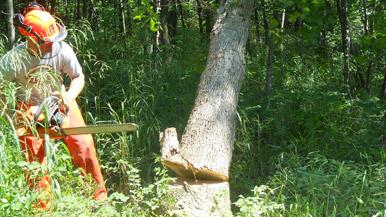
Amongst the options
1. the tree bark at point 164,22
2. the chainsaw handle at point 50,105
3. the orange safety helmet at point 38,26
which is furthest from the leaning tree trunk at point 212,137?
the tree bark at point 164,22

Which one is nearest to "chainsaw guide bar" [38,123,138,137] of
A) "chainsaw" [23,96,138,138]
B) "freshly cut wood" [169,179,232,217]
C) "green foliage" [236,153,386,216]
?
"chainsaw" [23,96,138,138]

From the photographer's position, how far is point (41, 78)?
166 inches

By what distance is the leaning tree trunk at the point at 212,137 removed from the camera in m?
4.43

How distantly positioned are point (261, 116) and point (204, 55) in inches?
55.3

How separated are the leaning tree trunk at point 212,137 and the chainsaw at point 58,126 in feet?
1.63

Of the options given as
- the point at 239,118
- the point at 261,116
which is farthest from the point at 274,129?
the point at 239,118

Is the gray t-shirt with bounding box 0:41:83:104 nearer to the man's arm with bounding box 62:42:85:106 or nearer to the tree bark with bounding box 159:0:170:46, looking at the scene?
the man's arm with bounding box 62:42:85:106

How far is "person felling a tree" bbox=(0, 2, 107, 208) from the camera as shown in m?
4.44

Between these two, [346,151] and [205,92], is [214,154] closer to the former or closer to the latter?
[205,92]

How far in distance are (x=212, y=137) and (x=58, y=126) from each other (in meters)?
1.32

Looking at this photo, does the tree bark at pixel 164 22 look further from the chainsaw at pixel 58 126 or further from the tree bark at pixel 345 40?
the chainsaw at pixel 58 126

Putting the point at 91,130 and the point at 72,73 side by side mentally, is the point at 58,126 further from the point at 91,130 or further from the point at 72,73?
the point at 72,73

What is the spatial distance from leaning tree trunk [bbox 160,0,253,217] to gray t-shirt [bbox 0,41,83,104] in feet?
3.45

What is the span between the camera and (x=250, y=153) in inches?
219
